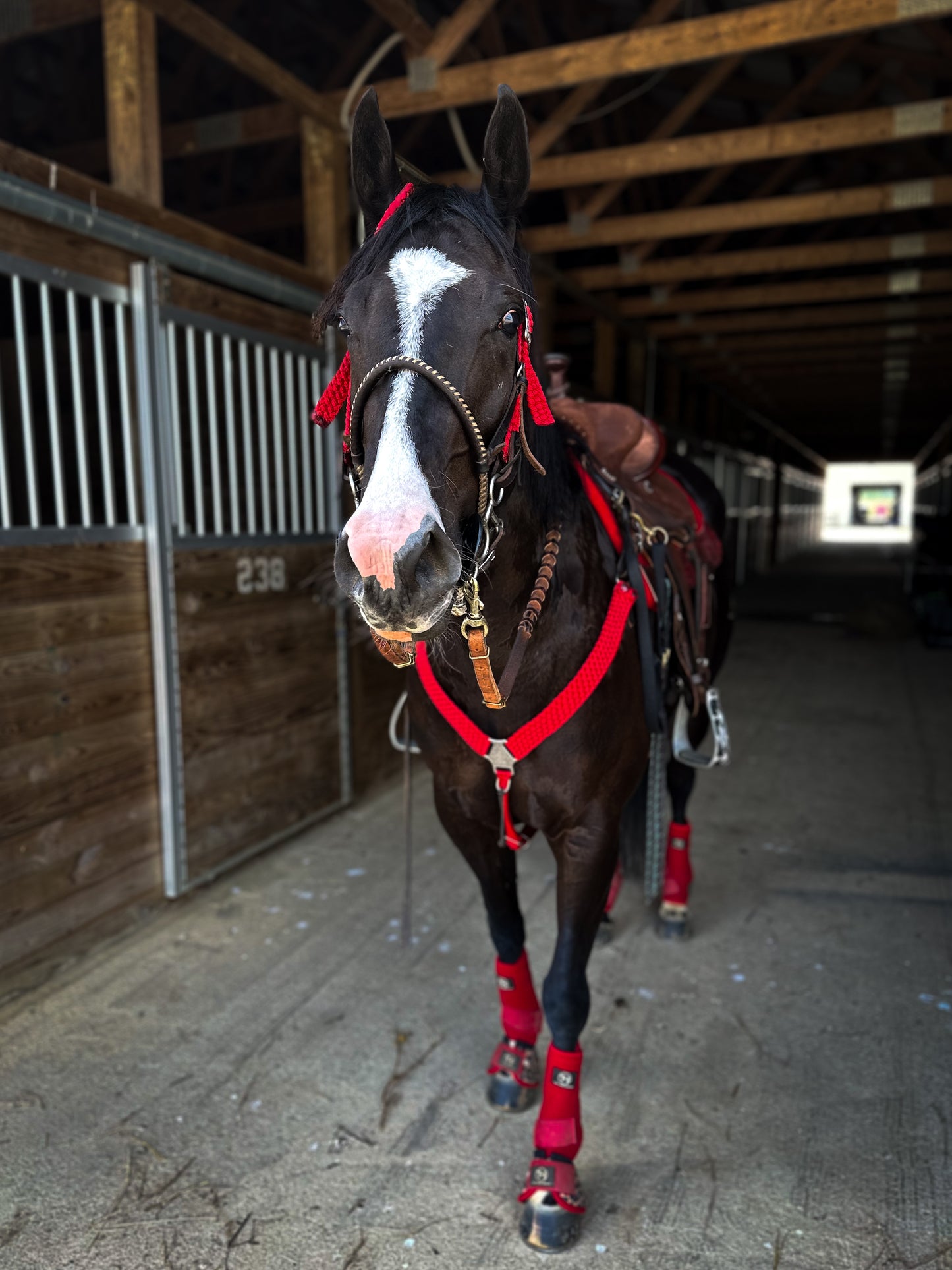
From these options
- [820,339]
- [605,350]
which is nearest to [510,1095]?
[605,350]

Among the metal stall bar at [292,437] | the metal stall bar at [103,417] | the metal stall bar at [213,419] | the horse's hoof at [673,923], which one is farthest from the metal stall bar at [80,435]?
the horse's hoof at [673,923]

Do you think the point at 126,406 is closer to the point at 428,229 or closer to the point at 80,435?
the point at 80,435

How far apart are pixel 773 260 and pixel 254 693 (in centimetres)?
527

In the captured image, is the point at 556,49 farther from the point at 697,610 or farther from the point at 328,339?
the point at 697,610

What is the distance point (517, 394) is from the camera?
4.25ft

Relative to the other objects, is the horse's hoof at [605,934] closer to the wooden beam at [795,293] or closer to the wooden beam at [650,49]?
the wooden beam at [650,49]

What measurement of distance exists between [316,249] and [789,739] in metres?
4.01

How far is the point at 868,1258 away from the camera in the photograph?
1.58 meters

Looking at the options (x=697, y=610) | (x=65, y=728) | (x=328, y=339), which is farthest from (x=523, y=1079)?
(x=328, y=339)

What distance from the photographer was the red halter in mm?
1281

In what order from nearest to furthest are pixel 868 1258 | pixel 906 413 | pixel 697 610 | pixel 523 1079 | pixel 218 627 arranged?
pixel 868 1258 < pixel 523 1079 < pixel 697 610 < pixel 218 627 < pixel 906 413

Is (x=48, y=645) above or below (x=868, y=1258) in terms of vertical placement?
above

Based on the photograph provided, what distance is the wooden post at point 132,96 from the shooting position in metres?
2.74

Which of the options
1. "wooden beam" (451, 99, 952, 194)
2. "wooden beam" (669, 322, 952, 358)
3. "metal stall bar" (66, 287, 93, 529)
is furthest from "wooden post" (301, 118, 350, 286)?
"wooden beam" (669, 322, 952, 358)
